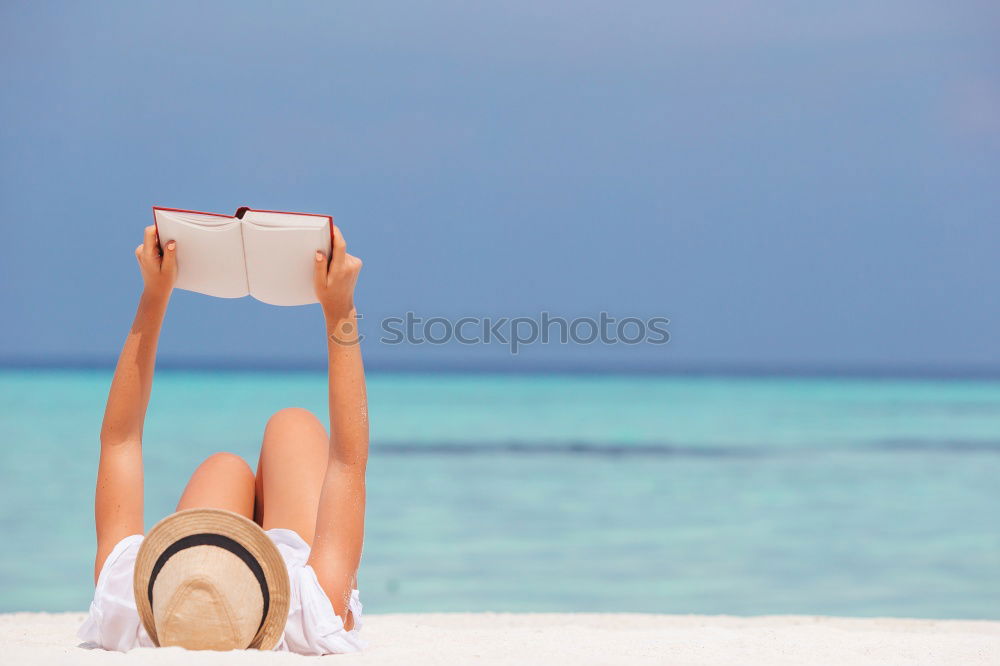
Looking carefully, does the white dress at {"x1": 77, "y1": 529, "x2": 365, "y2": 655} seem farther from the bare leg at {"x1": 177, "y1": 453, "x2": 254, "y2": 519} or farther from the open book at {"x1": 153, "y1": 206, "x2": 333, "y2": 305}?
the open book at {"x1": 153, "y1": 206, "x2": 333, "y2": 305}

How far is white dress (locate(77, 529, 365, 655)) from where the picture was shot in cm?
277

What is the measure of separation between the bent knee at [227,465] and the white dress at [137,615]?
0.41 metres

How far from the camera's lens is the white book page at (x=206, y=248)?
275cm

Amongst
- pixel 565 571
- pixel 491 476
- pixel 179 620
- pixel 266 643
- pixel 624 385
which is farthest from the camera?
pixel 624 385

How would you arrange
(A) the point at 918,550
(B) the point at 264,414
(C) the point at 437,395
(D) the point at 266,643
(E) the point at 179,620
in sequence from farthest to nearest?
1. (C) the point at 437,395
2. (B) the point at 264,414
3. (A) the point at 918,550
4. (D) the point at 266,643
5. (E) the point at 179,620

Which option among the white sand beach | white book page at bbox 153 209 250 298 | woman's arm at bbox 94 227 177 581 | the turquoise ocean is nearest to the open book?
white book page at bbox 153 209 250 298

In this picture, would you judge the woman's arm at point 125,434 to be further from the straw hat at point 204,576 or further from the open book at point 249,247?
the straw hat at point 204,576

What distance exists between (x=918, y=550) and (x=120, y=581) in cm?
549

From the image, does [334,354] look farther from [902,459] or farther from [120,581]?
[902,459]

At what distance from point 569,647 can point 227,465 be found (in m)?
1.19

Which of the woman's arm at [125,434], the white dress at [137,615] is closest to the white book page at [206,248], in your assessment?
the woman's arm at [125,434]

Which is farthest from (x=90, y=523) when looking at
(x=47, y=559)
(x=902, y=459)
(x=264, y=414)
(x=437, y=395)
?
(x=437, y=395)

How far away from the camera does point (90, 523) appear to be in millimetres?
7094

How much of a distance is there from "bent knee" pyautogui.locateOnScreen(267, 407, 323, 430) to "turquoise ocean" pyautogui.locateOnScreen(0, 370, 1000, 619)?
1.97 m
